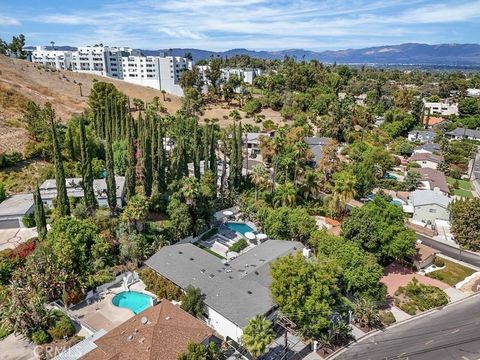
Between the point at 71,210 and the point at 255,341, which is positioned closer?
the point at 255,341

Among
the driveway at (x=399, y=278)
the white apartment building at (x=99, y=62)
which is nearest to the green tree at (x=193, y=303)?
the driveway at (x=399, y=278)

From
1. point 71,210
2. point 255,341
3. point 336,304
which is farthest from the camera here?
point 71,210

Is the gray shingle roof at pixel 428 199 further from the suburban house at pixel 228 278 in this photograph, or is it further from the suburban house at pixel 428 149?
the suburban house at pixel 428 149

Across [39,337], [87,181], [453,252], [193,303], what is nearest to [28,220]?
[87,181]

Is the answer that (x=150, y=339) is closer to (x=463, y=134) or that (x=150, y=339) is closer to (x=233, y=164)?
(x=233, y=164)

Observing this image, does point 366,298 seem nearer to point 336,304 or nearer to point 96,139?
point 336,304

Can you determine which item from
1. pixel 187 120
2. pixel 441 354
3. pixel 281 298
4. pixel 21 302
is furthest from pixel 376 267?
pixel 187 120
